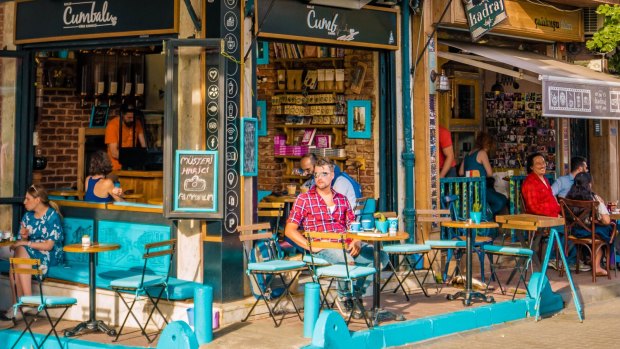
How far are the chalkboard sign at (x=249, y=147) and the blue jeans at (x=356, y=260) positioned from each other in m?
1.12

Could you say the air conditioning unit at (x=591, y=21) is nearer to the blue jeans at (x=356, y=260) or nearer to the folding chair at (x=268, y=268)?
the blue jeans at (x=356, y=260)

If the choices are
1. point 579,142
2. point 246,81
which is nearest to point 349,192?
point 246,81

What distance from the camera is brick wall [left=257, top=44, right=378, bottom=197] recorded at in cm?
1241

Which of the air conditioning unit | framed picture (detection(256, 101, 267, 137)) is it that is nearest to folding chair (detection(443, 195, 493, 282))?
framed picture (detection(256, 101, 267, 137))

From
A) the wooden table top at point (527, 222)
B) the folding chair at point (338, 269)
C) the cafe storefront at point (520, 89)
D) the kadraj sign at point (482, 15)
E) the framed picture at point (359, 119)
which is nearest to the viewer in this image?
the folding chair at point (338, 269)

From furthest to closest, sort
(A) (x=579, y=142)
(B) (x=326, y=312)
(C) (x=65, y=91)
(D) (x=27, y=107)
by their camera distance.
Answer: (A) (x=579, y=142) → (C) (x=65, y=91) → (D) (x=27, y=107) → (B) (x=326, y=312)

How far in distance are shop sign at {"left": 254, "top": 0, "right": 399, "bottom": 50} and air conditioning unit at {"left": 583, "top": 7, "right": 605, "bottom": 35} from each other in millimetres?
4694

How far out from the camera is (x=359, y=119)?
493 inches

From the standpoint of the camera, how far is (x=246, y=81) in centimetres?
992

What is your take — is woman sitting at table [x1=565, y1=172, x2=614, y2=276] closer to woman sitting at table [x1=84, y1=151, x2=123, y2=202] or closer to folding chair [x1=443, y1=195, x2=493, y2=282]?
folding chair [x1=443, y1=195, x2=493, y2=282]

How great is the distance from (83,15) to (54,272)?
112 inches

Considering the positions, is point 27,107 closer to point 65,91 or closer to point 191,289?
point 65,91

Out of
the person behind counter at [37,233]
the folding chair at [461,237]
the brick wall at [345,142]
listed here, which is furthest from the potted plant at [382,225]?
the person behind counter at [37,233]

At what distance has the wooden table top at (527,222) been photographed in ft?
34.2
